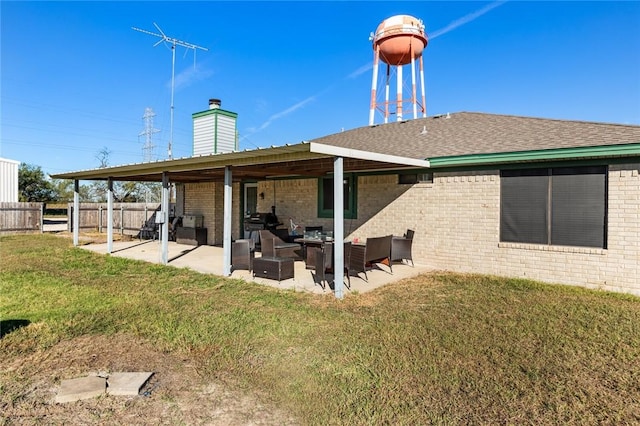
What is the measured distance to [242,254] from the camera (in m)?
8.35

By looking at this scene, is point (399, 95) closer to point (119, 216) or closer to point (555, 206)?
point (555, 206)

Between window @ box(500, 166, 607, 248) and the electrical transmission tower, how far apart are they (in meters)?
30.6

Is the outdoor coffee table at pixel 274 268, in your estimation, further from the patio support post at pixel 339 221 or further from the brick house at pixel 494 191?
the patio support post at pixel 339 221

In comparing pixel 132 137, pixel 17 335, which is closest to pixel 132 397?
pixel 17 335

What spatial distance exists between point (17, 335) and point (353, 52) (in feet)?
65.7

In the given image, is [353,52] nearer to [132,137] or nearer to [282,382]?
[282,382]

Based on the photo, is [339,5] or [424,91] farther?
[424,91]

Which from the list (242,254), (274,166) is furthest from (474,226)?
(242,254)

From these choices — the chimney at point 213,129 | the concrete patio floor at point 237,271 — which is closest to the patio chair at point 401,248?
the concrete patio floor at point 237,271

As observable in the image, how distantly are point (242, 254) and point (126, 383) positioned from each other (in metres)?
5.17

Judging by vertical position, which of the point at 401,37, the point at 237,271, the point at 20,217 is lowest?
the point at 237,271

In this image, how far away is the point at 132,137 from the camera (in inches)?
1331

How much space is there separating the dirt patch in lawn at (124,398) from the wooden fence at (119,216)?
48.7 feet

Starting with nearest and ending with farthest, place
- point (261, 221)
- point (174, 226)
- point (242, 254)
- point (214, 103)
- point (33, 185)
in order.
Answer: point (242, 254), point (261, 221), point (214, 103), point (174, 226), point (33, 185)
